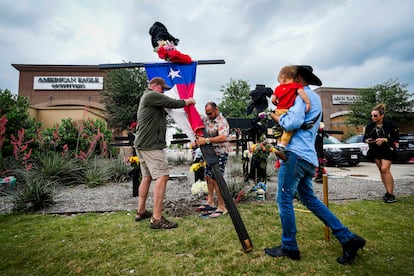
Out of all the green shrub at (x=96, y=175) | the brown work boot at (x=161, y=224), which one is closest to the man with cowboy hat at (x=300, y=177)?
the brown work boot at (x=161, y=224)

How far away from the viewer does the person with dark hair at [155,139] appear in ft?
9.67

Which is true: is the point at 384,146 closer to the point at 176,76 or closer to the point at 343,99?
the point at 176,76

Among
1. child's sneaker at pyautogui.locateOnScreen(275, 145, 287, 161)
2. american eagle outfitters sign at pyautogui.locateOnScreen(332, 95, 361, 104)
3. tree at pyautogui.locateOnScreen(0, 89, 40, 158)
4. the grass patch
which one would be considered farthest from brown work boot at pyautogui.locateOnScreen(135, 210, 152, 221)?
american eagle outfitters sign at pyautogui.locateOnScreen(332, 95, 361, 104)

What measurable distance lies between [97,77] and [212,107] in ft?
76.4

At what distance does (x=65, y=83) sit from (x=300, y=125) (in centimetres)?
2648

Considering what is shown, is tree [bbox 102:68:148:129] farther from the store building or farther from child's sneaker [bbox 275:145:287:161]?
child's sneaker [bbox 275:145:287:161]

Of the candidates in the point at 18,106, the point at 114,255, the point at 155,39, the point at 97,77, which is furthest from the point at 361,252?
the point at 97,77

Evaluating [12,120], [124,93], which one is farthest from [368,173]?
[124,93]

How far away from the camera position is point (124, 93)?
15680 millimetres

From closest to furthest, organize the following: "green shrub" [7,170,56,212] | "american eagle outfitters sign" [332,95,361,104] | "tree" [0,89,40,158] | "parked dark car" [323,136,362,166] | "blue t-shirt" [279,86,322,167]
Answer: "blue t-shirt" [279,86,322,167] < "green shrub" [7,170,56,212] < "tree" [0,89,40,158] < "parked dark car" [323,136,362,166] < "american eagle outfitters sign" [332,95,361,104]

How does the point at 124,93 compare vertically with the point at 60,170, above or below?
above

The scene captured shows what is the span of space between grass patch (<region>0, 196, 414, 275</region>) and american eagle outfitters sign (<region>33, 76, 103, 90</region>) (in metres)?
22.2

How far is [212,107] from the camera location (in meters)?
3.57

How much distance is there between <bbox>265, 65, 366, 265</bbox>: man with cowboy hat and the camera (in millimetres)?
1995
